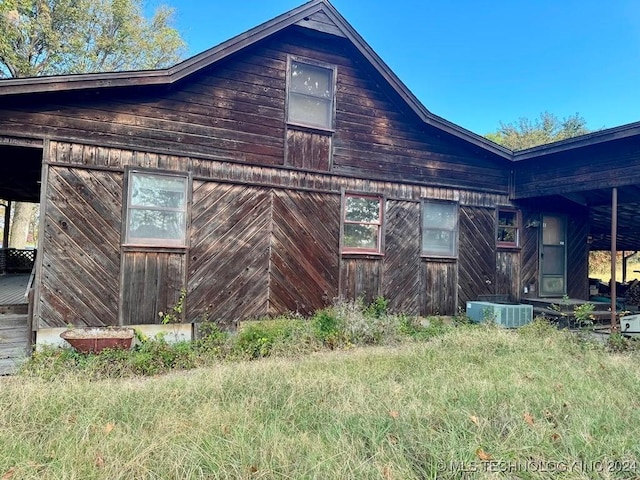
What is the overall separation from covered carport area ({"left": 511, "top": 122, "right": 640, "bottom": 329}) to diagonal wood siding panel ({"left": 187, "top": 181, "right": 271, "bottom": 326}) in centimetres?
616

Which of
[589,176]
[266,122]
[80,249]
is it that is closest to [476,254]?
[589,176]

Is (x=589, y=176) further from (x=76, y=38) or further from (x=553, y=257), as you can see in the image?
(x=76, y=38)

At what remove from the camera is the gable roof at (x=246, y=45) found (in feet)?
19.3

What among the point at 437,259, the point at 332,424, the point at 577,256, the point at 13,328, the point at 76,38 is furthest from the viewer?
the point at 76,38

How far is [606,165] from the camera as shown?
8.02m

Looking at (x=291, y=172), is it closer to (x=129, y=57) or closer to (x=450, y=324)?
(x=450, y=324)

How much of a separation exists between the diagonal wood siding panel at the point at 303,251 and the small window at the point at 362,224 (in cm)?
25

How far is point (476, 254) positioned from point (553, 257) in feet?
8.44

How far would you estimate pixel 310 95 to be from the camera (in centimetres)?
809

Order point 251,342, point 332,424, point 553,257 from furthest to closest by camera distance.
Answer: point 553,257
point 251,342
point 332,424

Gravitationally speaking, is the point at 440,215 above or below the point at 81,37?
below

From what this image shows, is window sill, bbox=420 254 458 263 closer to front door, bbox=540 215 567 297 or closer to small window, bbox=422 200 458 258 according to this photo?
small window, bbox=422 200 458 258

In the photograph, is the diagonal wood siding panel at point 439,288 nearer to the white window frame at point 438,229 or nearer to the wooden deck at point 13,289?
the white window frame at point 438,229

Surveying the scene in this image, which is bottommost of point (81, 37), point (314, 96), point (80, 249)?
point (80, 249)
